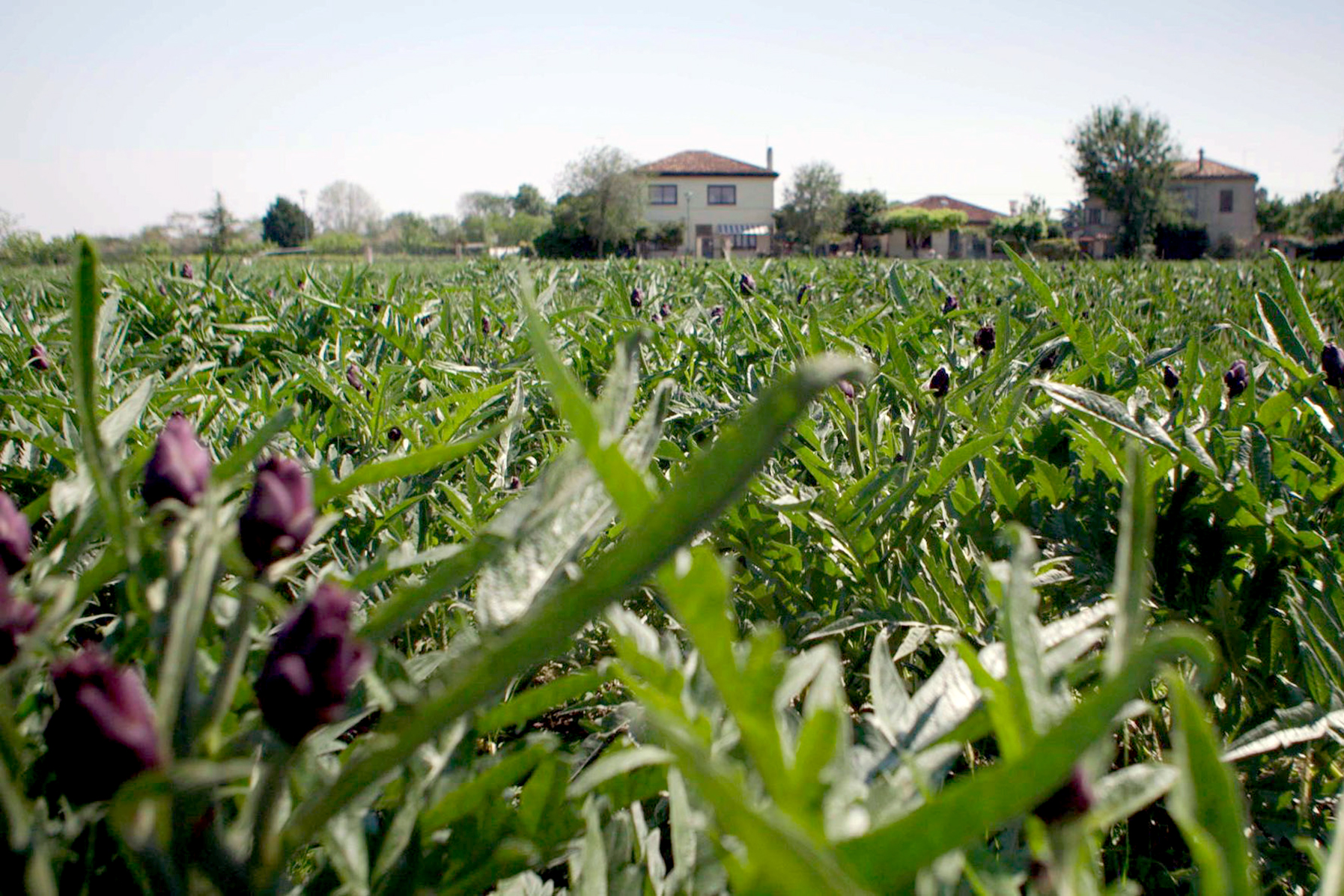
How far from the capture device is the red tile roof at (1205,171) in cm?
5794

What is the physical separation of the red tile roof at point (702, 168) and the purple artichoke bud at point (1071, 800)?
6172cm

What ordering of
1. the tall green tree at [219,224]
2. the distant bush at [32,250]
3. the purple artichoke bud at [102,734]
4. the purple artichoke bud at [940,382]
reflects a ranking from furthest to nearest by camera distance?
the tall green tree at [219,224] → the distant bush at [32,250] → the purple artichoke bud at [940,382] → the purple artichoke bud at [102,734]

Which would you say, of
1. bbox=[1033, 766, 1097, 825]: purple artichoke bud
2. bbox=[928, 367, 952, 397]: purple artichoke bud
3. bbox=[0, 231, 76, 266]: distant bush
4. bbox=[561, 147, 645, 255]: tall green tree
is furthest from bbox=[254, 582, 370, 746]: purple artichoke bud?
bbox=[561, 147, 645, 255]: tall green tree

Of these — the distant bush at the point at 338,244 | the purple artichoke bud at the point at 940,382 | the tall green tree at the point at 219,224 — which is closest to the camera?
the purple artichoke bud at the point at 940,382

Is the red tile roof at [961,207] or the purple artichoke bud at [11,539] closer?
the purple artichoke bud at [11,539]

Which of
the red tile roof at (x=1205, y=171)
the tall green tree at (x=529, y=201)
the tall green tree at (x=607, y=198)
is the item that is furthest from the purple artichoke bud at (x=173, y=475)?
the tall green tree at (x=529, y=201)

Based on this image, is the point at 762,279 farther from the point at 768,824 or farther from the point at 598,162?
the point at 598,162

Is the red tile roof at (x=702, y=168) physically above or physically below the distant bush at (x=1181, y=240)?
above

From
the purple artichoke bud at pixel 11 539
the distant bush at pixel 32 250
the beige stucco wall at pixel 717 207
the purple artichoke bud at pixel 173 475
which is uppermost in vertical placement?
the beige stucco wall at pixel 717 207

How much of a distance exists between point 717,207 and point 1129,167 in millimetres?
24560

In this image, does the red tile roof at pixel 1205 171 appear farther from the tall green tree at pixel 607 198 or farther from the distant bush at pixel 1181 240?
the tall green tree at pixel 607 198

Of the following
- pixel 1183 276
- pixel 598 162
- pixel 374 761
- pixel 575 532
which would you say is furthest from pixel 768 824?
pixel 598 162

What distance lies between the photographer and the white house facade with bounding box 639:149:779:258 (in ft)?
200

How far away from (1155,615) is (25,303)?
5.04m
